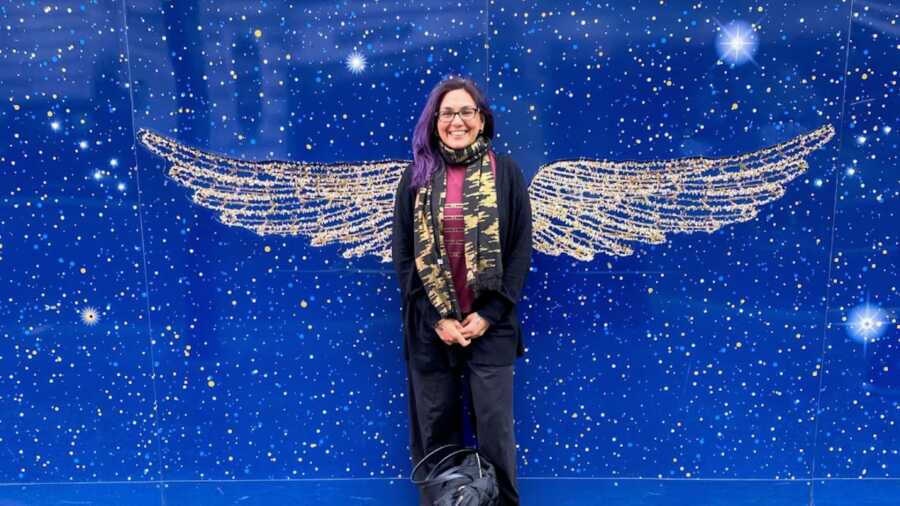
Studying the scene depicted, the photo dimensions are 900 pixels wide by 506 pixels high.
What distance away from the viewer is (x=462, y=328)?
1776 millimetres

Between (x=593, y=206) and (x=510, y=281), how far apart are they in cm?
57

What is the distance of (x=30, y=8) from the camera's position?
2.04 meters

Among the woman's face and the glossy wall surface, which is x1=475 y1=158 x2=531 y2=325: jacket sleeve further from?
the glossy wall surface

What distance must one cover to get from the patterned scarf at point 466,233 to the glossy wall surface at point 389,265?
0.37 metres

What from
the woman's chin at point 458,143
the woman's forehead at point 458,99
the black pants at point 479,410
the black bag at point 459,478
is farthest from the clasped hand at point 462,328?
the woman's forehead at point 458,99

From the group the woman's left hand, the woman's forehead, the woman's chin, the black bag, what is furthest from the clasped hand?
the woman's forehead

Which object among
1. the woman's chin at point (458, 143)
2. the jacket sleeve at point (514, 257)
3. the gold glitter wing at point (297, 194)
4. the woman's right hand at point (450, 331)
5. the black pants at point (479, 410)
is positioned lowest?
the black pants at point (479, 410)

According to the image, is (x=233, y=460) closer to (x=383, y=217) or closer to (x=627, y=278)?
(x=383, y=217)

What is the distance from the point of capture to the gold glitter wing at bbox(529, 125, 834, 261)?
206 cm

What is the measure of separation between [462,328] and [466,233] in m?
0.32

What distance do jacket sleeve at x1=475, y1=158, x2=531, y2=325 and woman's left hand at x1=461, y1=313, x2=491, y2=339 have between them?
2 cm

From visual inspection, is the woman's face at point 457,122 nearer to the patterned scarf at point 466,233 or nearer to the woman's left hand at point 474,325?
the patterned scarf at point 466,233

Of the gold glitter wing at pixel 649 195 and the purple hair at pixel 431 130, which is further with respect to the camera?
the gold glitter wing at pixel 649 195

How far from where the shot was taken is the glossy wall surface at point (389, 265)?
79.1 inches
